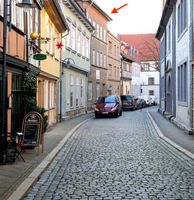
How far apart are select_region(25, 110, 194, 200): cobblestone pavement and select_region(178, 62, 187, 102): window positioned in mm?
6785

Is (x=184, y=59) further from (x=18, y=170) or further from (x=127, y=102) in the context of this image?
(x=127, y=102)

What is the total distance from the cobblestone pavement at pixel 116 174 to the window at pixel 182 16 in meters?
7.96

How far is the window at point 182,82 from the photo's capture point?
20.9 m

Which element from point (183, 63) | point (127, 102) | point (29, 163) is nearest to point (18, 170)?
point (29, 163)

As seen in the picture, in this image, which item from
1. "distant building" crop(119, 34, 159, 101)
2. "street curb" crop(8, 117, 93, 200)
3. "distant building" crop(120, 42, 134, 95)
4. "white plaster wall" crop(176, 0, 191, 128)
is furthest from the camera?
"distant building" crop(119, 34, 159, 101)

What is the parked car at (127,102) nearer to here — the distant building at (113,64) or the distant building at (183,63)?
the distant building at (113,64)

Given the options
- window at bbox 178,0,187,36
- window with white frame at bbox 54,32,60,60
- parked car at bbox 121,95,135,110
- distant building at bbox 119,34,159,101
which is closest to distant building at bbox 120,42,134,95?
distant building at bbox 119,34,159,101

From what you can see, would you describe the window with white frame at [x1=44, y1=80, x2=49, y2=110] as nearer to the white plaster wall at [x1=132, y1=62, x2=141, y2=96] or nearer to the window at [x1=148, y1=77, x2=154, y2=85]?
the white plaster wall at [x1=132, y1=62, x2=141, y2=96]

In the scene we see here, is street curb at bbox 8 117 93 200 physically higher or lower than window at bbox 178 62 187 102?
lower

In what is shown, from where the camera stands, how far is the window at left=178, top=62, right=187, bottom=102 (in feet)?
68.4

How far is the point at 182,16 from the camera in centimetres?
2180

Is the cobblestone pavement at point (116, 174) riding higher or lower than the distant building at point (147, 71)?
lower

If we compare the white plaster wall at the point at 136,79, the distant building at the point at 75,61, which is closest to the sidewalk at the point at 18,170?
the distant building at the point at 75,61

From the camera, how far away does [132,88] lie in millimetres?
74875
